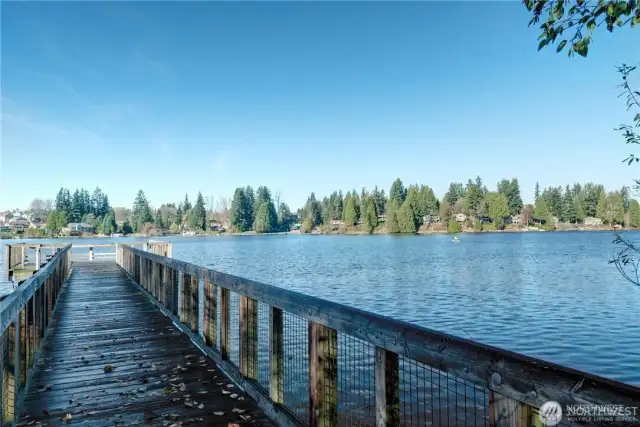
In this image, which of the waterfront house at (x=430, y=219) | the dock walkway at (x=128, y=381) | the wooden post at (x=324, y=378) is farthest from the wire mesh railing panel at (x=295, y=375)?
the waterfront house at (x=430, y=219)

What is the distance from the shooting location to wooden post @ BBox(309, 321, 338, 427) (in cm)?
304

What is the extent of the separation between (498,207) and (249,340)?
123892mm

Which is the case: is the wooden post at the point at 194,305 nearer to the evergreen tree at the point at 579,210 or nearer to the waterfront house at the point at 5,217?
the evergreen tree at the point at 579,210

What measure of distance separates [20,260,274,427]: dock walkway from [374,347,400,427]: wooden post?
5.18 feet

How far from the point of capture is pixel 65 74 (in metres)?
27.4

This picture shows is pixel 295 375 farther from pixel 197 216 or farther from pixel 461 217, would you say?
pixel 197 216

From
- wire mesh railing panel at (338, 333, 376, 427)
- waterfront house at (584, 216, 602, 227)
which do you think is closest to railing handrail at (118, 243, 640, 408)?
wire mesh railing panel at (338, 333, 376, 427)

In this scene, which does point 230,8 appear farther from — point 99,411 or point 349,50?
point 99,411

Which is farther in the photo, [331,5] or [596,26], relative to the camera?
[331,5]

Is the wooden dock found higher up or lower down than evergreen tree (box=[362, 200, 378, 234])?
lower down

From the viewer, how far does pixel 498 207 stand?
117125mm

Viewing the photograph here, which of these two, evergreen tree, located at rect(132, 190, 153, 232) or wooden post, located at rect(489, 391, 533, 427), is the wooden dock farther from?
evergreen tree, located at rect(132, 190, 153, 232)

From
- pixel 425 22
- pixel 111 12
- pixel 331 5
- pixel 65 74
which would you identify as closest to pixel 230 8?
pixel 331 5

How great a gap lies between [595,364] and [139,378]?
10.9m
